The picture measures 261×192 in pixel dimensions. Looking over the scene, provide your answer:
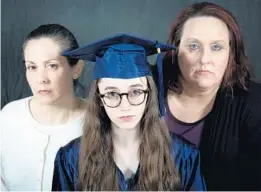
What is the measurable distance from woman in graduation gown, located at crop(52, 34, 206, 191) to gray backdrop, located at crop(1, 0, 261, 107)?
0.56 feet

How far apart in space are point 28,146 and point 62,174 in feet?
0.62

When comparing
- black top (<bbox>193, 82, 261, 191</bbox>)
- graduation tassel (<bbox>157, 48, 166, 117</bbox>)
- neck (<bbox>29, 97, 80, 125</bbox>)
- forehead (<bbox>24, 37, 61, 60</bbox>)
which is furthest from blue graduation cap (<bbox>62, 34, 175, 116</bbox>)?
black top (<bbox>193, 82, 261, 191</bbox>)

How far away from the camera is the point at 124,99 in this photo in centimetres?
133

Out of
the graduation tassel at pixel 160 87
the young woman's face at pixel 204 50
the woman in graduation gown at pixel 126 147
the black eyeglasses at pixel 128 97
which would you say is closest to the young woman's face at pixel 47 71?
the woman in graduation gown at pixel 126 147

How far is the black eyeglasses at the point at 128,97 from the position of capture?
133 cm

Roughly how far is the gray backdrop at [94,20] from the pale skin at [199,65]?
Result: 0.33 ft

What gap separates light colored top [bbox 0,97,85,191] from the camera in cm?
152

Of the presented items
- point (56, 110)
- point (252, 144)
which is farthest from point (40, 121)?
point (252, 144)

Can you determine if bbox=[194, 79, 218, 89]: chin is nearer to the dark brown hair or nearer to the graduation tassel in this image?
the graduation tassel

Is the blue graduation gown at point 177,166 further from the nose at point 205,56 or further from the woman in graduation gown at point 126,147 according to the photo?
the nose at point 205,56

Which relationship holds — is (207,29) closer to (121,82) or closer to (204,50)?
(204,50)

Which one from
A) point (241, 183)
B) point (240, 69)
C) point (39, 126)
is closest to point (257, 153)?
point (241, 183)

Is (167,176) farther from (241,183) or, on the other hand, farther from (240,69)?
(240,69)

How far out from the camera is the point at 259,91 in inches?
59.7
